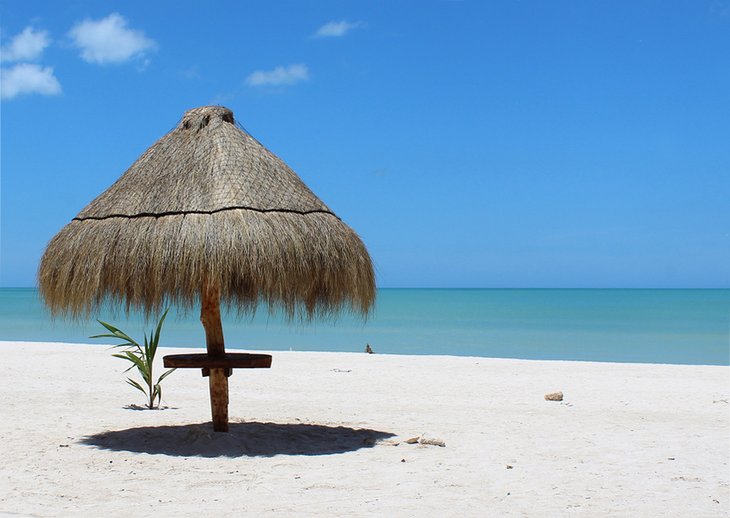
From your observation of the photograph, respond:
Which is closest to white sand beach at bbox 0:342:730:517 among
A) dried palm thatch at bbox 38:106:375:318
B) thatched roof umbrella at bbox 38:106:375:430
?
thatched roof umbrella at bbox 38:106:375:430

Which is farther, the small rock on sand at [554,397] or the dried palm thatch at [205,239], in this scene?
the small rock on sand at [554,397]

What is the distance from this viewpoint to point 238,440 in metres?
6.43

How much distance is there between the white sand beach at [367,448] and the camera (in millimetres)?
4844

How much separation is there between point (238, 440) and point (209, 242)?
1712 millimetres

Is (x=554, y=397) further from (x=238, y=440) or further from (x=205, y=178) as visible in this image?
(x=205, y=178)

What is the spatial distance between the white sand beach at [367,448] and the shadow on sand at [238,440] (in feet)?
0.06

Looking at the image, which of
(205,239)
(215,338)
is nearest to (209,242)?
(205,239)

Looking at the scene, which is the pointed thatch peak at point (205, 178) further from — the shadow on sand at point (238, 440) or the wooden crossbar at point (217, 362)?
the shadow on sand at point (238, 440)

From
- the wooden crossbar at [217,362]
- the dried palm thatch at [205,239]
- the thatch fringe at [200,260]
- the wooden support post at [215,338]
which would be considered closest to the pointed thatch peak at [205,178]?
the dried palm thatch at [205,239]

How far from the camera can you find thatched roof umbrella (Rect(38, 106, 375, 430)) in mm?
5633

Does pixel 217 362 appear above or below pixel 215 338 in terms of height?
below

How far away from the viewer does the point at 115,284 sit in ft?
19.2

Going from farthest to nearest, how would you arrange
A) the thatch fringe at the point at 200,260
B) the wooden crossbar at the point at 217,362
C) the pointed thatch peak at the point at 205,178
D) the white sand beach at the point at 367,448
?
the wooden crossbar at the point at 217,362 < the pointed thatch peak at the point at 205,178 < the thatch fringe at the point at 200,260 < the white sand beach at the point at 367,448

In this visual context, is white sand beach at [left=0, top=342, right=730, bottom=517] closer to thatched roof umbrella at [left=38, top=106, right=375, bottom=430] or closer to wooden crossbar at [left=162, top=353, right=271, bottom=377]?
wooden crossbar at [left=162, top=353, right=271, bottom=377]
